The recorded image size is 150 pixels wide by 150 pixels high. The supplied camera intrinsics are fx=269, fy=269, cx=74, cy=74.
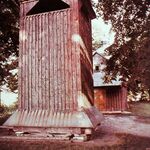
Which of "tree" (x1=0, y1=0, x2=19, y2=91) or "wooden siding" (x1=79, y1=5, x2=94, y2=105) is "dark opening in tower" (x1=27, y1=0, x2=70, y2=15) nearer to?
"wooden siding" (x1=79, y1=5, x2=94, y2=105)

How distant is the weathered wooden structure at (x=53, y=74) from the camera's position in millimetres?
10711

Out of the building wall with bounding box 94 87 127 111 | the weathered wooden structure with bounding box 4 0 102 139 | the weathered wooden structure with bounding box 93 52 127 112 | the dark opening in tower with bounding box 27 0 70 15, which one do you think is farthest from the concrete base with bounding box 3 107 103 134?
the building wall with bounding box 94 87 127 111

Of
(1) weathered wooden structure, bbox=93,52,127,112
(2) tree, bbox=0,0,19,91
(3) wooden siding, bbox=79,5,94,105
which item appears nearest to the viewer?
(3) wooden siding, bbox=79,5,94,105

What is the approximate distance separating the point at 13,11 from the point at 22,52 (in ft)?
21.3

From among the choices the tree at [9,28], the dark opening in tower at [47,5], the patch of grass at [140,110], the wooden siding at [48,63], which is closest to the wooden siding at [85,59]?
the wooden siding at [48,63]

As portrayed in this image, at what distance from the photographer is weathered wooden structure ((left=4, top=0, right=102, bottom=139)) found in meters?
10.7

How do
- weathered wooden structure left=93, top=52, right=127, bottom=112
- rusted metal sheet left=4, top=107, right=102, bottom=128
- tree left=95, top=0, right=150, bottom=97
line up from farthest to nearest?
weathered wooden structure left=93, top=52, right=127, bottom=112 → tree left=95, top=0, right=150, bottom=97 → rusted metal sheet left=4, top=107, right=102, bottom=128

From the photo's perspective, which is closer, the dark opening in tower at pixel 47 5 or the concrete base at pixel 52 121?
the concrete base at pixel 52 121

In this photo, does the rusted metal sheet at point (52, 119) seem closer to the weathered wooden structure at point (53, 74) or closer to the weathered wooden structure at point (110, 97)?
the weathered wooden structure at point (53, 74)

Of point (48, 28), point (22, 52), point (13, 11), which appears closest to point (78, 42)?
point (48, 28)

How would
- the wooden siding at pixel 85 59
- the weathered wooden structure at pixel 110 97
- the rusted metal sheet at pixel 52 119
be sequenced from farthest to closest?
the weathered wooden structure at pixel 110 97 → the wooden siding at pixel 85 59 → the rusted metal sheet at pixel 52 119

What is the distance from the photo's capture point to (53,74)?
11281 millimetres

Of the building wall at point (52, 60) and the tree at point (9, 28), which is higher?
the tree at point (9, 28)

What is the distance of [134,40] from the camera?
13.3 meters
